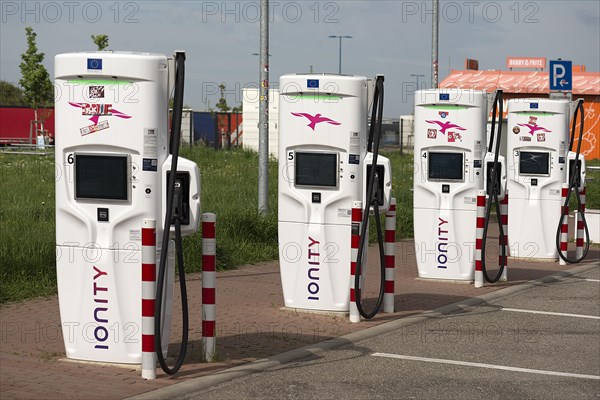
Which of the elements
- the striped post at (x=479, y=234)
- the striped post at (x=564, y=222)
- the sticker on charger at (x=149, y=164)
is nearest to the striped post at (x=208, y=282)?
the sticker on charger at (x=149, y=164)

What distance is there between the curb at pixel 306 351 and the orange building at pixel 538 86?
152 feet

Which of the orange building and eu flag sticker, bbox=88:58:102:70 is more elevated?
the orange building

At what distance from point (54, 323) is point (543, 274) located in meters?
8.34

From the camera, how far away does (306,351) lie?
954 centimetres

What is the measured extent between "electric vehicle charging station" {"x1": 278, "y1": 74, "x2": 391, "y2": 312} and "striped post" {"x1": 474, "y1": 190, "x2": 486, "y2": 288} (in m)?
3.06

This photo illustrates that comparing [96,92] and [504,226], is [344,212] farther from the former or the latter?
[504,226]

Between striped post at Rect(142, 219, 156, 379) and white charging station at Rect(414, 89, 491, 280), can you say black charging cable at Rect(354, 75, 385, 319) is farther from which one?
white charging station at Rect(414, 89, 491, 280)

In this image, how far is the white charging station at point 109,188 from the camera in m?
8.52

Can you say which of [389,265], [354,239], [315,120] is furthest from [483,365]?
[315,120]

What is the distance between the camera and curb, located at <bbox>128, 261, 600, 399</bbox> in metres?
7.93

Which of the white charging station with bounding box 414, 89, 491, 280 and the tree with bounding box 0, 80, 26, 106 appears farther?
the tree with bounding box 0, 80, 26, 106

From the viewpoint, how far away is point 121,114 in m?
8.53

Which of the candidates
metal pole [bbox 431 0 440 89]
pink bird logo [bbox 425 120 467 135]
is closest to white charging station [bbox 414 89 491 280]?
pink bird logo [bbox 425 120 467 135]

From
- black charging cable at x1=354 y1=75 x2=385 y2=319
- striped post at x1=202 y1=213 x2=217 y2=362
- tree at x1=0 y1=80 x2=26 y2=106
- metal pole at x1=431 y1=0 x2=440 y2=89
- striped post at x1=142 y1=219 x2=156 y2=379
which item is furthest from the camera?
tree at x1=0 y1=80 x2=26 y2=106
